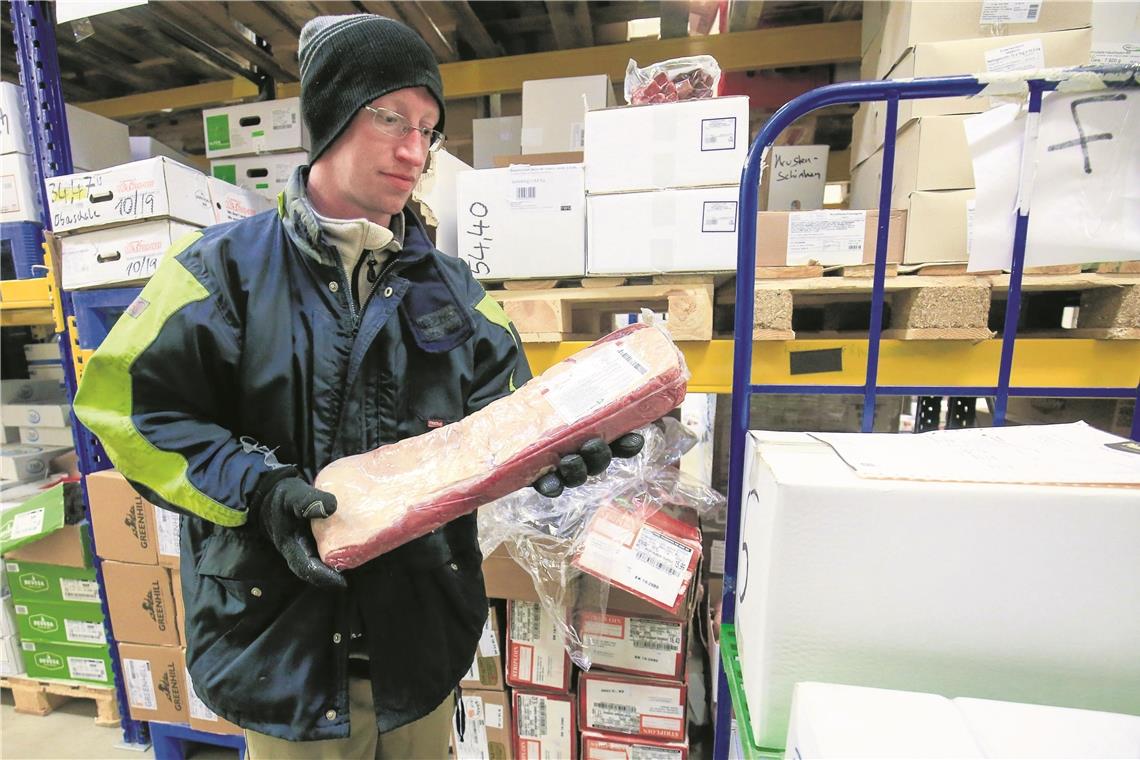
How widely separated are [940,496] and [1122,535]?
0.20 meters

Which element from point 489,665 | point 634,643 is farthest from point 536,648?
point 634,643

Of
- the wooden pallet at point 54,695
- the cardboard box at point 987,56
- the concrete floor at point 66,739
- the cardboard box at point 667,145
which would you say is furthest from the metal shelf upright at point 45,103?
the cardboard box at point 987,56

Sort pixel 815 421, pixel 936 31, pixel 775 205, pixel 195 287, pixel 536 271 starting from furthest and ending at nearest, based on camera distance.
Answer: pixel 815 421
pixel 775 205
pixel 536 271
pixel 936 31
pixel 195 287

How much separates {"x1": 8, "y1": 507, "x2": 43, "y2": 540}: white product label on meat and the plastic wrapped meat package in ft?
6.80

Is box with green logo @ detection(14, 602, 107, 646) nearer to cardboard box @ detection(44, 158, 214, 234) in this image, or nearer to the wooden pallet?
the wooden pallet

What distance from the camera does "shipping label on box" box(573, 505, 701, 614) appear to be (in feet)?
4.75

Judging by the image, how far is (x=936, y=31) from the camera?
151 cm

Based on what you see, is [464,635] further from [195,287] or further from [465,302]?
[195,287]

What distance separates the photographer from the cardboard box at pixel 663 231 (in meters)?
1.53

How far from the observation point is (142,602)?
2018 mm

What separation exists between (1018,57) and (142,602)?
353cm

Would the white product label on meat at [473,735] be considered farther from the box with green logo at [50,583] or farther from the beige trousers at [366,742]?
the box with green logo at [50,583]

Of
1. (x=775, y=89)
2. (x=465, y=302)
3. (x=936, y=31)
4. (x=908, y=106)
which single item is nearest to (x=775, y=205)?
(x=908, y=106)

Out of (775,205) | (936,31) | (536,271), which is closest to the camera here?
(936,31)
